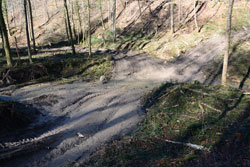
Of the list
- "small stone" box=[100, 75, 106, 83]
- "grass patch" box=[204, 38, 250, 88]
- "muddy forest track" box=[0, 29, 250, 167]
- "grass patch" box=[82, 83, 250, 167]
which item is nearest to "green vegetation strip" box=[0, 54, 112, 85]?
"small stone" box=[100, 75, 106, 83]

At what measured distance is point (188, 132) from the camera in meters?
7.96

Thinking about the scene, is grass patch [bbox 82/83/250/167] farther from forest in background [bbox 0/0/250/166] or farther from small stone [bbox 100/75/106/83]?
small stone [bbox 100/75/106/83]

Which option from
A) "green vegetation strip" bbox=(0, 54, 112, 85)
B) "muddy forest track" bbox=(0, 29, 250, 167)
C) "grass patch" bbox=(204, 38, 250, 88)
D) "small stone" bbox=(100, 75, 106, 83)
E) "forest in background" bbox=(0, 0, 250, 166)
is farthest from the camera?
"small stone" bbox=(100, 75, 106, 83)

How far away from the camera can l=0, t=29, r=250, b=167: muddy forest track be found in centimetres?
817

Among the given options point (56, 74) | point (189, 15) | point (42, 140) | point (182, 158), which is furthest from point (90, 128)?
point (189, 15)

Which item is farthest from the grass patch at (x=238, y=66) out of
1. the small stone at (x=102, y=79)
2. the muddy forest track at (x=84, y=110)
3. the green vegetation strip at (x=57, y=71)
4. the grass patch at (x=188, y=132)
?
the green vegetation strip at (x=57, y=71)

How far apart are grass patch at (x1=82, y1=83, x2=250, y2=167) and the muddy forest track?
1.28 metres

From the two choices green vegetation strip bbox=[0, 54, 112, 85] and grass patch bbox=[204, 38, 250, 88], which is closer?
grass patch bbox=[204, 38, 250, 88]

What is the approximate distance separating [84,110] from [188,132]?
288 inches

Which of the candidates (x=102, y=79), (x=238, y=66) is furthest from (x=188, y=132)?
(x=238, y=66)

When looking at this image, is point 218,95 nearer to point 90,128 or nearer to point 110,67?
point 90,128

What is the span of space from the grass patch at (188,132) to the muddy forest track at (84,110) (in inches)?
50.3

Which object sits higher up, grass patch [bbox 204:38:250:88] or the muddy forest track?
grass patch [bbox 204:38:250:88]

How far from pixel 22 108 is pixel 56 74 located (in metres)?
9.88
